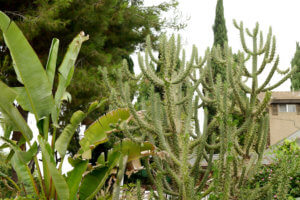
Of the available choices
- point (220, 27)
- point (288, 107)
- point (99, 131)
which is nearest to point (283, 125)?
point (288, 107)

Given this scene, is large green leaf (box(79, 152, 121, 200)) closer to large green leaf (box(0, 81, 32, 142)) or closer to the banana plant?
the banana plant

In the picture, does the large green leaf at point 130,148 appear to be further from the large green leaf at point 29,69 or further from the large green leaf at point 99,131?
the large green leaf at point 29,69

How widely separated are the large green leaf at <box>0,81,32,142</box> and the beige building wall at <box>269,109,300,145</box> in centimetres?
1873

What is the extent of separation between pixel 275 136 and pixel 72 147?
13.9m

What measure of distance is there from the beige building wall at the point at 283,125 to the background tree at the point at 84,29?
1107 cm

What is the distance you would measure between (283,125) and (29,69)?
65.5 feet

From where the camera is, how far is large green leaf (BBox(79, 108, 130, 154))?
647cm

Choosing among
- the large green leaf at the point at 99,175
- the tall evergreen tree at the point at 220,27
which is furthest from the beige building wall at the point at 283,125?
the large green leaf at the point at 99,175

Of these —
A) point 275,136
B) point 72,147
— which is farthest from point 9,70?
point 275,136

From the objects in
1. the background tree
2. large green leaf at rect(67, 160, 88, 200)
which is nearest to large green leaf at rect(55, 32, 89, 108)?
large green leaf at rect(67, 160, 88, 200)

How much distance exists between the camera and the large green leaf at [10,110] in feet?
17.7

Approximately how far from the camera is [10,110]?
5613mm

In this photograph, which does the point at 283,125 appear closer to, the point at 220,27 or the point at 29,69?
the point at 220,27

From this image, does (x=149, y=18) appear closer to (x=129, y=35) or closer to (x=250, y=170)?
(x=129, y=35)
